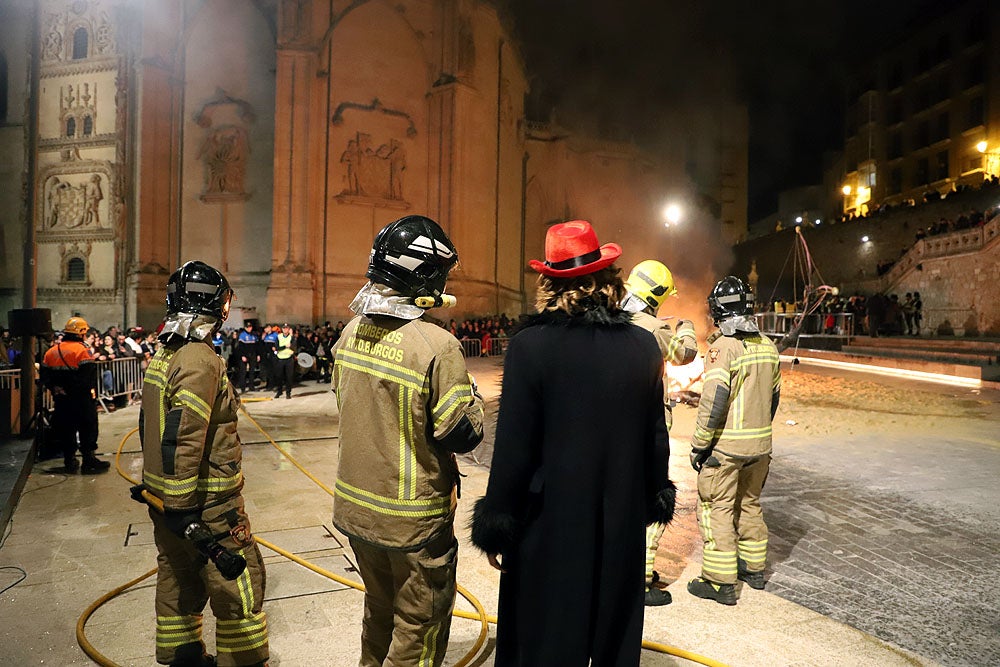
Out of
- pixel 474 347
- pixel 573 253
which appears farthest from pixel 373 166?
pixel 573 253

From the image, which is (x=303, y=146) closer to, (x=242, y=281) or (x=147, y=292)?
(x=242, y=281)

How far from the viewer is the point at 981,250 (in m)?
22.6

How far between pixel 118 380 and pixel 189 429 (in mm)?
11276

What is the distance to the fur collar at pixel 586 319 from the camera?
2.00m

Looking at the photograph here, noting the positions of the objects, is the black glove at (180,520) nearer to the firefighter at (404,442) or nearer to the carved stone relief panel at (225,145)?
the firefighter at (404,442)

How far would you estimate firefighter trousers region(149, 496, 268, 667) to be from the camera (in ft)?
9.07

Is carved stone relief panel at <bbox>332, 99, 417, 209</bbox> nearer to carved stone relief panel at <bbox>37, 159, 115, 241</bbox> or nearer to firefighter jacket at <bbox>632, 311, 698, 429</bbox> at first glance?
carved stone relief panel at <bbox>37, 159, 115, 241</bbox>

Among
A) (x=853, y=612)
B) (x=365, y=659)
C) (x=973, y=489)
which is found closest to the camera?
(x=365, y=659)

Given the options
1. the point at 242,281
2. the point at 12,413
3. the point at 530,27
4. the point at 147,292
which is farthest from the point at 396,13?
the point at 12,413

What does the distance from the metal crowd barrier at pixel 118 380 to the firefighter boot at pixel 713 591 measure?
438 inches

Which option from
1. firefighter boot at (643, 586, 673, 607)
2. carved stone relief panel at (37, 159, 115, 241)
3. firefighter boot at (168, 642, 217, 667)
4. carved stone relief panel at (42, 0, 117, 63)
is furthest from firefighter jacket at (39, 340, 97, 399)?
carved stone relief panel at (42, 0, 117, 63)

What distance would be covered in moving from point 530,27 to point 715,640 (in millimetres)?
31999

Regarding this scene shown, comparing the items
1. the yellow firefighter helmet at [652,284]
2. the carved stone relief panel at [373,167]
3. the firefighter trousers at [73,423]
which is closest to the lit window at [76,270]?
the carved stone relief panel at [373,167]

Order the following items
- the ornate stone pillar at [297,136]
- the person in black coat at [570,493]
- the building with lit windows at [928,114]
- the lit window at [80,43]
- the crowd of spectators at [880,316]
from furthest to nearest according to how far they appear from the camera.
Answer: the building with lit windows at [928,114] < the lit window at [80,43] < the crowd of spectators at [880,316] < the ornate stone pillar at [297,136] < the person in black coat at [570,493]
